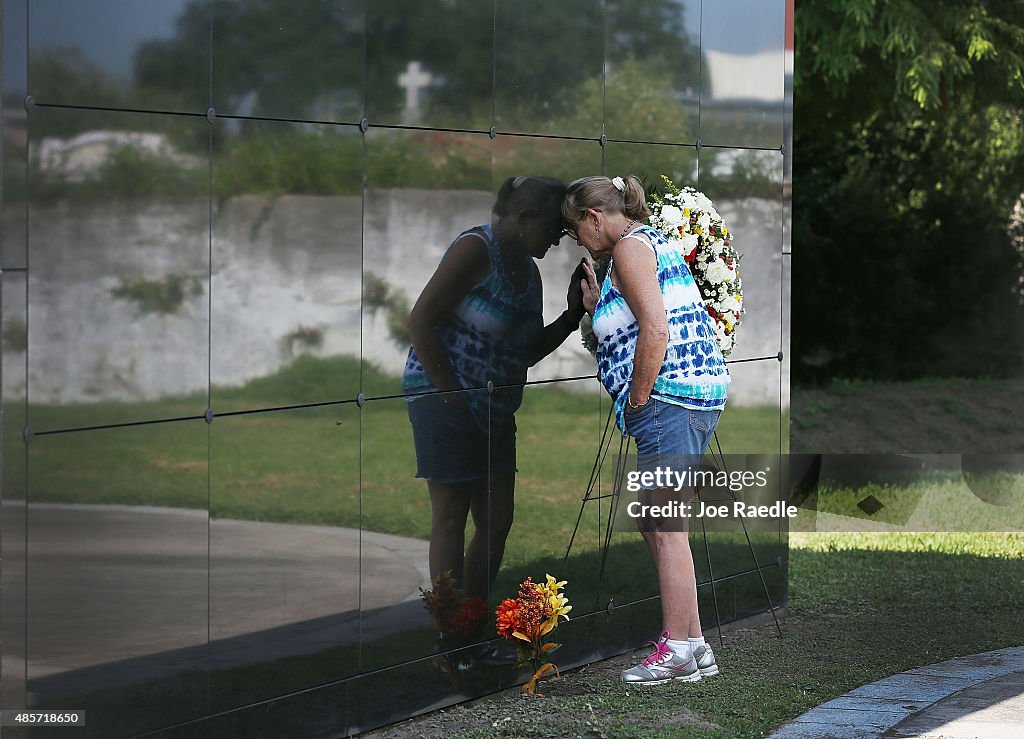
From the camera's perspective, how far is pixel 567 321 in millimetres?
6102

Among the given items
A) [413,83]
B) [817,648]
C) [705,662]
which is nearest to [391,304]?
[413,83]

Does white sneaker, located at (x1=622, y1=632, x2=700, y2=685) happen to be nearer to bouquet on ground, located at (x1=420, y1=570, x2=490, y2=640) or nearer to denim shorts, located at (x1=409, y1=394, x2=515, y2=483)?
bouquet on ground, located at (x1=420, y1=570, x2=490, y2=640)

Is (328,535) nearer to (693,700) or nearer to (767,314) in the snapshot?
(693,700)

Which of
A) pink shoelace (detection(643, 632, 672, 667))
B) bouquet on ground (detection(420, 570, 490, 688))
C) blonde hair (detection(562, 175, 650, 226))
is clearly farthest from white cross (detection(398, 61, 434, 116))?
pink shoelace (detection(643, 632, 672, 667))

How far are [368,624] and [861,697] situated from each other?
205 cm

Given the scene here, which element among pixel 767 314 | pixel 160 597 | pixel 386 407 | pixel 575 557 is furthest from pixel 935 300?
pixel 160 597

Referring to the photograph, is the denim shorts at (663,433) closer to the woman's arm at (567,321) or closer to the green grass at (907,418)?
the woman's arm at (567,321)

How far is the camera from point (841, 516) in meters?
12.3

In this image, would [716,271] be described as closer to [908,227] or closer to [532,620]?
[532,620]

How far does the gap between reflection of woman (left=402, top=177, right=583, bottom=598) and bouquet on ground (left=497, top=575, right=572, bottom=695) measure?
153 millimetres

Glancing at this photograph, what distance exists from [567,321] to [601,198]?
0.55 meters

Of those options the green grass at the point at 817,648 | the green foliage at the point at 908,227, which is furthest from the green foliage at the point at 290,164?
the green foliage at the point at 908,227

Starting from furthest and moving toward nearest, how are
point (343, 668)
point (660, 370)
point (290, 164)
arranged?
point (660, 370)
point (343, 668)
point (290, 164)

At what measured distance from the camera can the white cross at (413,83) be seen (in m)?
5.20
